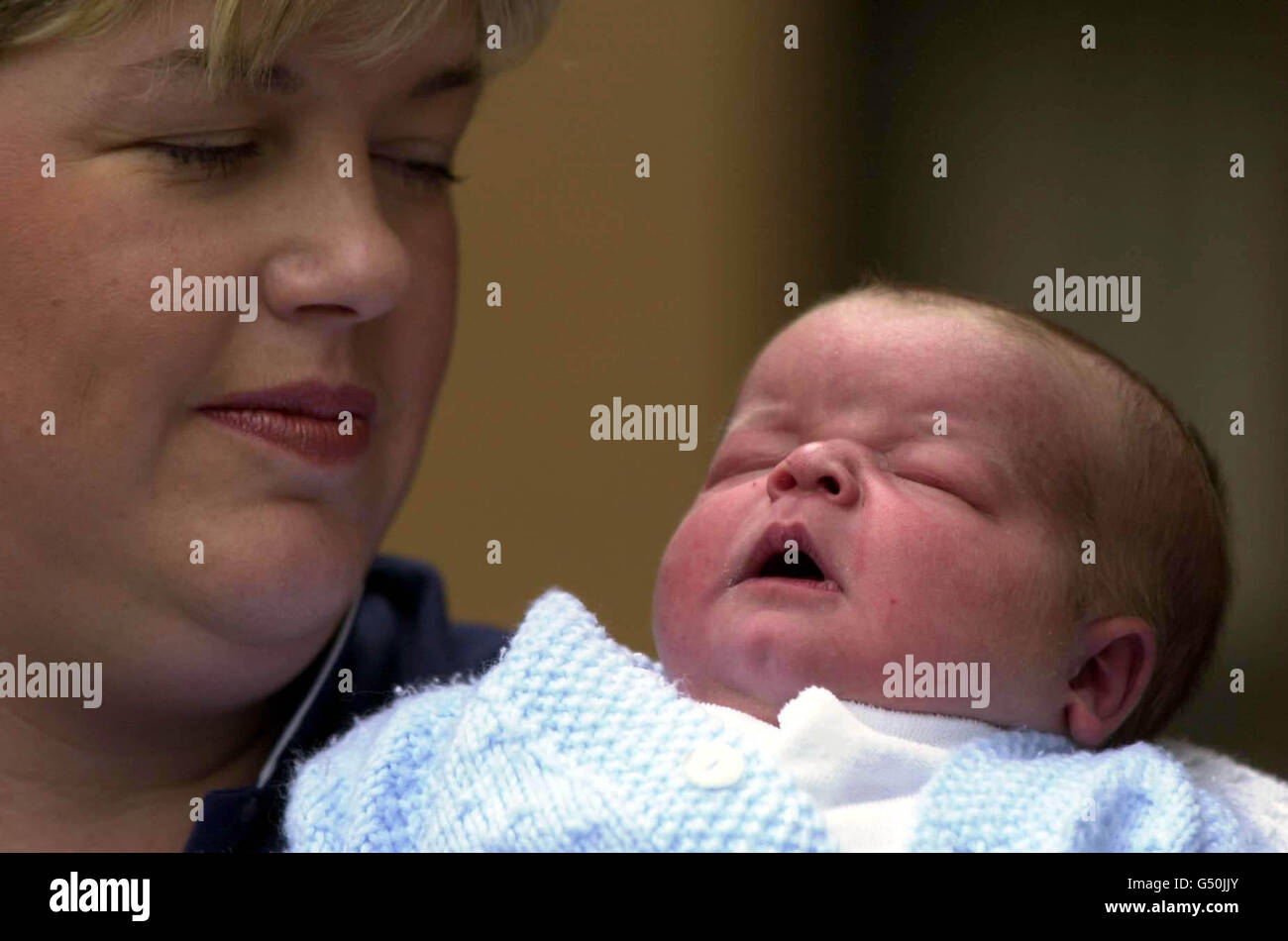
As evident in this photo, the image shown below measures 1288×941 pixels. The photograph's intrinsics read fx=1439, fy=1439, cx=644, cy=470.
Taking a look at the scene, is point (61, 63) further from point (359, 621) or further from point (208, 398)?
point (359, 621)

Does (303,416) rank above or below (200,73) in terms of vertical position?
below

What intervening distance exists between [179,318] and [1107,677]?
0.74 metres

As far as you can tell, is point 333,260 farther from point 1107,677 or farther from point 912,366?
point 1107,677

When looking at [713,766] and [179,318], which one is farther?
[179,318]

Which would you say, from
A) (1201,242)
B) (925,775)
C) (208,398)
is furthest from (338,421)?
(1201,242)

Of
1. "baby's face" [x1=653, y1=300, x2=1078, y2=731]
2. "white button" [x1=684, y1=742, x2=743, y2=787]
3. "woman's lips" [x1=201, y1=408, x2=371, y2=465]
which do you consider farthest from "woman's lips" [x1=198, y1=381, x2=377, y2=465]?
"white button" [x1=684, y1=742, x2=743, y2=787]

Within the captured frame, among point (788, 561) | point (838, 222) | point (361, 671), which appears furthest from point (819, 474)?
point (838, 222)

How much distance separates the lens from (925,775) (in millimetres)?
979

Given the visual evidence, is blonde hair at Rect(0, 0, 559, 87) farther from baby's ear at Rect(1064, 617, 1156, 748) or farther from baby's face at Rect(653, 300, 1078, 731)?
baby's ear at Rect(1064, 617, 1156, 748)

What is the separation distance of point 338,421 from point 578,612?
256 millimetres

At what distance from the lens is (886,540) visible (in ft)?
3.37

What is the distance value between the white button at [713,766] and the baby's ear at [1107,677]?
0.99 ft

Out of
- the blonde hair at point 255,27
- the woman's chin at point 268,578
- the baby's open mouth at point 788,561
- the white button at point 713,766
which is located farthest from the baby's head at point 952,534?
the blonde hair at point 255,27

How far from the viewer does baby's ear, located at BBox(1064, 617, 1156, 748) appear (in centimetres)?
107
